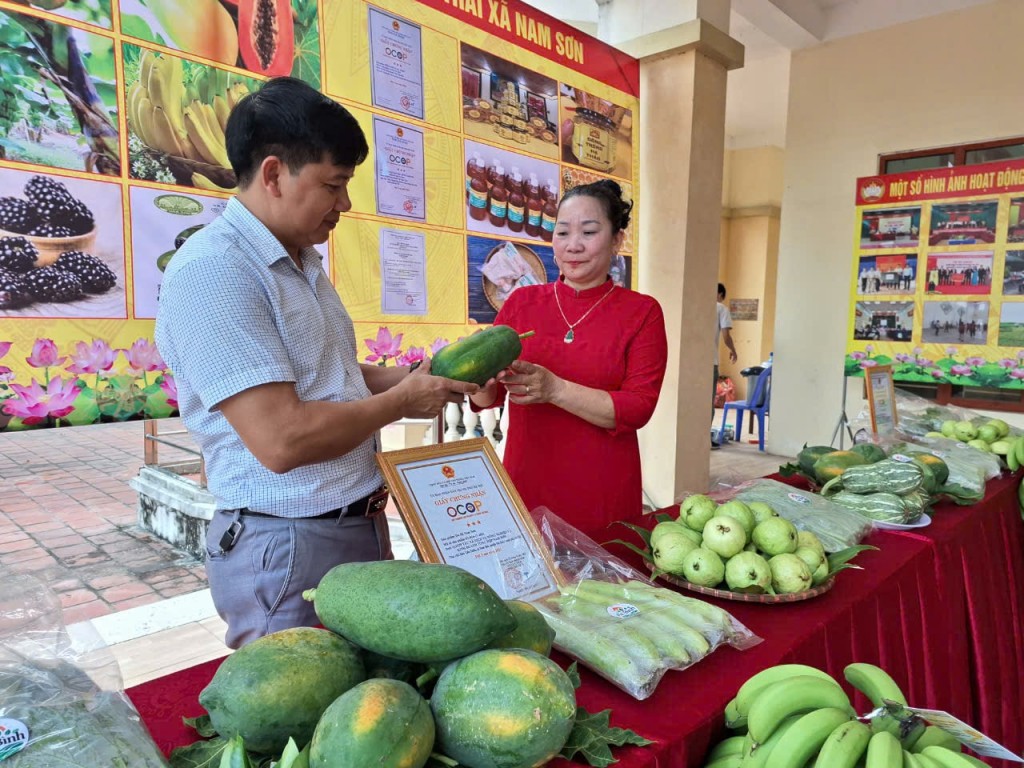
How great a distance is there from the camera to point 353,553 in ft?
5.03

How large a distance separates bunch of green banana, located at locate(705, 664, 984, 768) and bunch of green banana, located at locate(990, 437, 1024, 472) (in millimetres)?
2522

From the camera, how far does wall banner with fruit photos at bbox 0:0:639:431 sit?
1.89 meters

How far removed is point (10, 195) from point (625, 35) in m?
4.10

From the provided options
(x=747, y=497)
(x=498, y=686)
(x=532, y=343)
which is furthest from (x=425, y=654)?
(x=532, y=343)

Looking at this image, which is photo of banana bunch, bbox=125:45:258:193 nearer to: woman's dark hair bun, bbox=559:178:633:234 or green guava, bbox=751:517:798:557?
woman's dark hair bun, bbox=559:178:633:234

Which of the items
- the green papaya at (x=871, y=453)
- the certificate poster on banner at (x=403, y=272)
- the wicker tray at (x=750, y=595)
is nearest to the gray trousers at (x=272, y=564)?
the wicker tray at (x=750, y=595)

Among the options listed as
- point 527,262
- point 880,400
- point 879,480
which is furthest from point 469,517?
point 880,400

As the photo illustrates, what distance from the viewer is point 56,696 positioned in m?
0.70

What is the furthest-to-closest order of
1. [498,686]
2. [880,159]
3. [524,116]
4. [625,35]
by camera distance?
[880,159]
[625,35]
[524,116]
[498,686]

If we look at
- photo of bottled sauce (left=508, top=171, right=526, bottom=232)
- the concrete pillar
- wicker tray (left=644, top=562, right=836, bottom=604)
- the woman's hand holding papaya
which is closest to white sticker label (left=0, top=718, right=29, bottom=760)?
wicker tray (left=644, top=562, right=836, bottom=604)

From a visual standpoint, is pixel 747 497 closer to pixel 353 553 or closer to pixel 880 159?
pixel 353 553

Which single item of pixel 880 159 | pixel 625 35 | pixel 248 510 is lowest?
pixel 248 510

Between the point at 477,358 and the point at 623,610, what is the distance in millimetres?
739

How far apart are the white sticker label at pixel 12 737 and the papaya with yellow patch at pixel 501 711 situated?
41 cm
